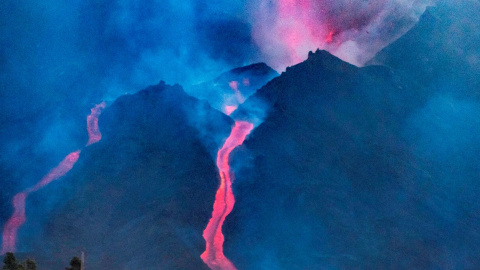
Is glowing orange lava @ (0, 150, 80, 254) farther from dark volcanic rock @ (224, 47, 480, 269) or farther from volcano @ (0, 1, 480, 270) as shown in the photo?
dark volcanic rock @ (224, 47, 480, 269)

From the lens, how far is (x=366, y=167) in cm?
947

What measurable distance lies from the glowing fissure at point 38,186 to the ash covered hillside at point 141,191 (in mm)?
128

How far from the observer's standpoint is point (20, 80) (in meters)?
9.38

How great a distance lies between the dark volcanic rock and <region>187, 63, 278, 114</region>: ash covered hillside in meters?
0.17

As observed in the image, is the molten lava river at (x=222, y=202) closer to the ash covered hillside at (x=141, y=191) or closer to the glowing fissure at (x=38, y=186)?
the ash covered hillside at (x=141, y=191)

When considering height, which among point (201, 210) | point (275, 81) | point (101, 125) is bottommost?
point (201, 210)

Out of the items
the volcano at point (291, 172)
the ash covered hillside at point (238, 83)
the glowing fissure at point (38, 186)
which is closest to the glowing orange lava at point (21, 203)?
the glowing fissure at point (38, 186)

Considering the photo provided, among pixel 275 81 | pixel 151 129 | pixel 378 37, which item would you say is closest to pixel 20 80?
pixel 151 129

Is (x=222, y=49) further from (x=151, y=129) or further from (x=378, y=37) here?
(x=378, y=37)

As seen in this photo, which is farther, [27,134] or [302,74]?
[302,74]

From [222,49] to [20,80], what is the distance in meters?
3.82

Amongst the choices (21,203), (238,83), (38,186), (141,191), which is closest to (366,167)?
(238,83)

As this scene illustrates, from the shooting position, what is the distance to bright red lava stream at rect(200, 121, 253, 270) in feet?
29.0

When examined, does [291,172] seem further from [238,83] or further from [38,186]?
[38,186]
